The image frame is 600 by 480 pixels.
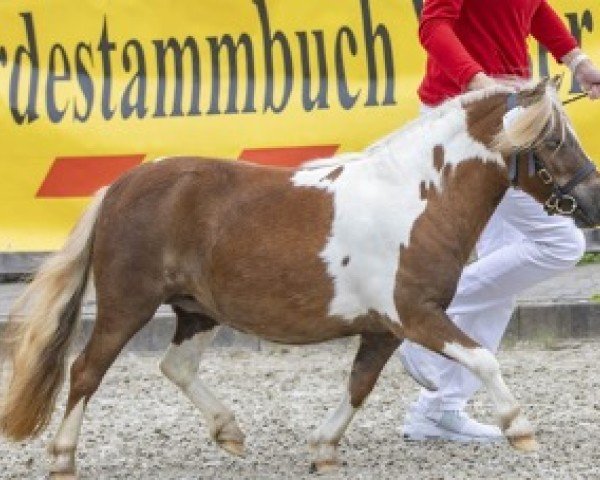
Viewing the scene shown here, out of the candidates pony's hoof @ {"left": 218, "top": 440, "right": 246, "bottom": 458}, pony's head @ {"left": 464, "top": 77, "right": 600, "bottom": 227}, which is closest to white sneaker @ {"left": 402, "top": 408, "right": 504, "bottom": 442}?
pony's hoof @ {"left": 218, "top": 440, "right": 246, "bottom": 458}

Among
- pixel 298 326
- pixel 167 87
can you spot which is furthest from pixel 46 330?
pixel 167 87

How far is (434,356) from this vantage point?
848 centimetres

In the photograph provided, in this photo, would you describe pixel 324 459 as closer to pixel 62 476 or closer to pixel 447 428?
pixel 447 428

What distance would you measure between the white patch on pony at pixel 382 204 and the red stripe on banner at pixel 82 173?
4710mm

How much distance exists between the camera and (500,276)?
847 centimetres

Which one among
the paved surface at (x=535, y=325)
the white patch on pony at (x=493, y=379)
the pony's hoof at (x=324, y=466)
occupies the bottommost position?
the paved surface at (x=535, y=325)

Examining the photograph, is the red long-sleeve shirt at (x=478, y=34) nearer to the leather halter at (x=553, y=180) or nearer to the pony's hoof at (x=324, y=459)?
the leather halter at (x=553, y=180)

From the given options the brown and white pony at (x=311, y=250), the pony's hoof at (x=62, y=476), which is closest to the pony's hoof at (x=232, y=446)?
the brown and white pony at (x=311, y=250)

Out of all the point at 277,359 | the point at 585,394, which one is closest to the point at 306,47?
the point at 277,359

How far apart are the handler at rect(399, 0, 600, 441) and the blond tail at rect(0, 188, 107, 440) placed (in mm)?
1423

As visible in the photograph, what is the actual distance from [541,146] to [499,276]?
3.89ft

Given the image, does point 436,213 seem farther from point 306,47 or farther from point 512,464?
point 306,47

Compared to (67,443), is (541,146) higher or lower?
higher

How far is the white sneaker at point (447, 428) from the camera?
27.6ft
